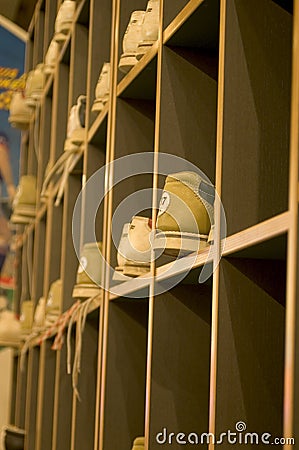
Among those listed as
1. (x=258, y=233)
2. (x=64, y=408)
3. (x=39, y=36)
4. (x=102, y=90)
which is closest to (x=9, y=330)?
(x=39, y=36)

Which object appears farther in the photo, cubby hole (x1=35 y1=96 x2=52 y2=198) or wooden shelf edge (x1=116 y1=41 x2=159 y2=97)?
cubby hole (x1=35 y1=96 x2=52 y2=198)

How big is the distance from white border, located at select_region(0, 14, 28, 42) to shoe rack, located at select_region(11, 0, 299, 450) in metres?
2.60

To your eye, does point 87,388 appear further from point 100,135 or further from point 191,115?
point 191,115

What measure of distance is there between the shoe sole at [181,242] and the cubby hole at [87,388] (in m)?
0.95

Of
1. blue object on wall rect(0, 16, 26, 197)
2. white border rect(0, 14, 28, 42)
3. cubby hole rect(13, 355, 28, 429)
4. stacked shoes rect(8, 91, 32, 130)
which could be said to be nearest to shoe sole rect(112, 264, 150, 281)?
cubby hole rect(13, 355, 28, 429)

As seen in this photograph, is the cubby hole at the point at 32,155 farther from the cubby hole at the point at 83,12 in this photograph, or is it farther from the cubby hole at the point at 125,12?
the cubby hole at the point at 125,12

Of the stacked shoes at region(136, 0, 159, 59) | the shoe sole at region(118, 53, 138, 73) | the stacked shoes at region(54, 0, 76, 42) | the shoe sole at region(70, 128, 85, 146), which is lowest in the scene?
the stacked shoes at region(136, 0, 159, 59)

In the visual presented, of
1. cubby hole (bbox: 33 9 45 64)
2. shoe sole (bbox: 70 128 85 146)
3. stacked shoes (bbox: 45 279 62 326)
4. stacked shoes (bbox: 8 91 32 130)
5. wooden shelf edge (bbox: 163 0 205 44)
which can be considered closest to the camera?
wooden shelf edge (bbox: 163 0 205 44)

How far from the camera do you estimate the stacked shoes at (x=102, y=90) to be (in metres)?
2.50

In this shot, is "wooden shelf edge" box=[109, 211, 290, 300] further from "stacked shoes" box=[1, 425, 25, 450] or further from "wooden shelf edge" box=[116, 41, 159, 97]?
"stacked shoes" box=[1, 425, 25, 450]

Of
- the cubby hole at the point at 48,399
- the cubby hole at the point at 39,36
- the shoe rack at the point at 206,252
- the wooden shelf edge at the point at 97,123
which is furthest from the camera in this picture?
the cubby hole at the point at 39,36

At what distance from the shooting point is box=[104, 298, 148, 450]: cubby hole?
2295mm

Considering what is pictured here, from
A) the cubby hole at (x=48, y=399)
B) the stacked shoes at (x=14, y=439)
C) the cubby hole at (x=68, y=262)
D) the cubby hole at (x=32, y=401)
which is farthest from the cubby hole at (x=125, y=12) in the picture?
the stacked shoes at (x=14, y=439)

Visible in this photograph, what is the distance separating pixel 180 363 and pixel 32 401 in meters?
2.20
